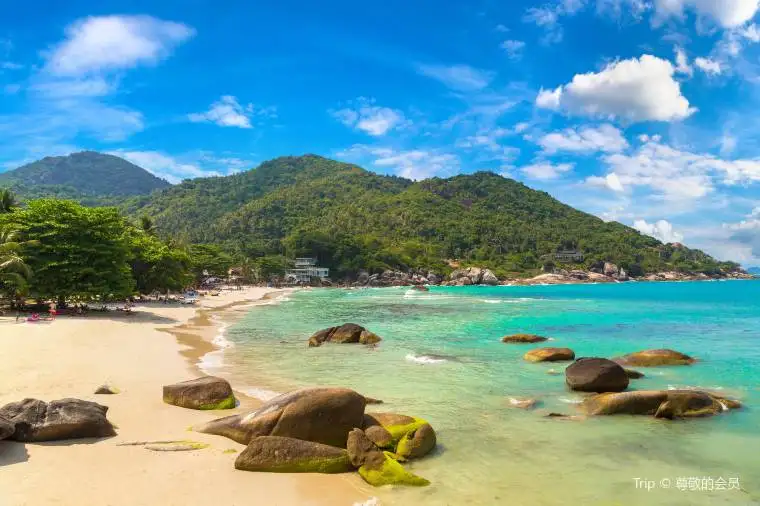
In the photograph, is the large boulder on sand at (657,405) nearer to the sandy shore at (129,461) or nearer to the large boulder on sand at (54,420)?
the sandy shore at (129,461)

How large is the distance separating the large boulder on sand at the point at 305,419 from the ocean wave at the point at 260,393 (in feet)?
12.8

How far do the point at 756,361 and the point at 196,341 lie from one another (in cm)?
2929

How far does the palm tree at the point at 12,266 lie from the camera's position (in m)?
29.7

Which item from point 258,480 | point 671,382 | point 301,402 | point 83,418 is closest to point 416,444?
point 301,402

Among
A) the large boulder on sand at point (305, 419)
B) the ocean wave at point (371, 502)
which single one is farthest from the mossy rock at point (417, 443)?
the ocean wave at point (371, 502)

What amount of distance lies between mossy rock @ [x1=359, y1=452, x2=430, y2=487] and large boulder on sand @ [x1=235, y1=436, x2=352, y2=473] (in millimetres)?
531

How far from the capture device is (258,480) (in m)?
8.22

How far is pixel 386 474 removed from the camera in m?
8.59

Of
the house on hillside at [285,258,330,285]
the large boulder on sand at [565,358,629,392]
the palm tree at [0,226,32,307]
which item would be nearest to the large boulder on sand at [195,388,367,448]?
the large boulder on sand at [565,358,629,392]

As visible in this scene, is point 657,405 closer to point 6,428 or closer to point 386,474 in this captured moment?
→ point 386,474

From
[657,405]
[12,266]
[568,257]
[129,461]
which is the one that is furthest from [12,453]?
[568,257]

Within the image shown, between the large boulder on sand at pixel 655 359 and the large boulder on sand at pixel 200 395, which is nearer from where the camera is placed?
the large boulder on sand at pixel 200 395

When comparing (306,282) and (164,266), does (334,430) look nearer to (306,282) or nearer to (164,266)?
(164,266)

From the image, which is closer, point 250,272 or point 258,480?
point 258,480
